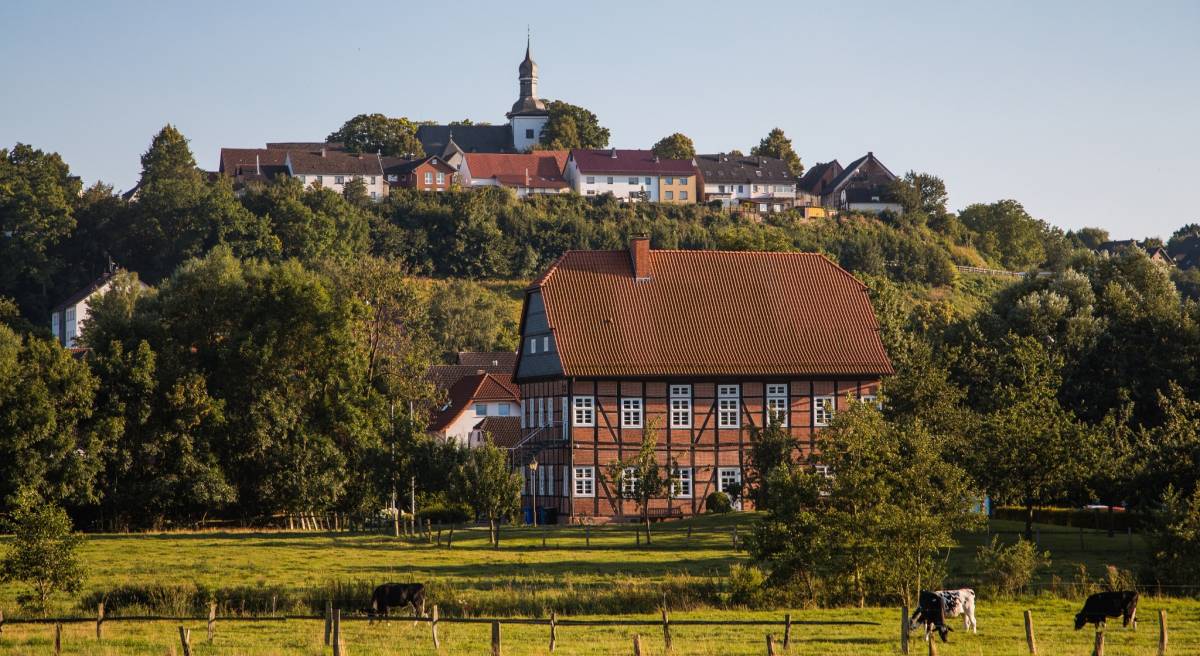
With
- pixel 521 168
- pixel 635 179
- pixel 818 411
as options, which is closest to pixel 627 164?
pixel 635 179

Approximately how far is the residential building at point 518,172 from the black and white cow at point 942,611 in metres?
121

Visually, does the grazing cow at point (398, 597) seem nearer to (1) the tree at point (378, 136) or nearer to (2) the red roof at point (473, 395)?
(2) the red roof at point (473, 395)

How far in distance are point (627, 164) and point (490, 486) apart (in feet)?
350

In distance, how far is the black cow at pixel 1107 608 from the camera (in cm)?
2912

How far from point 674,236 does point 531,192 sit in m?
23.4

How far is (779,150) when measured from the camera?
17250 cm

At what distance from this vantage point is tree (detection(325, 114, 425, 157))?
169m

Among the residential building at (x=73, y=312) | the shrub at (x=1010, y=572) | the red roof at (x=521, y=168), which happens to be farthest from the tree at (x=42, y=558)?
the red roof at (x=521, y=168)

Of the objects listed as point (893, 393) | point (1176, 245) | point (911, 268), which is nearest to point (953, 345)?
point (893, 393)

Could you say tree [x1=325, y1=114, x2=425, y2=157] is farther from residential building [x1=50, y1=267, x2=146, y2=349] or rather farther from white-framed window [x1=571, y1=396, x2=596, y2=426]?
white-framed window [x1=571, y1=396, x2=596, y2=426]

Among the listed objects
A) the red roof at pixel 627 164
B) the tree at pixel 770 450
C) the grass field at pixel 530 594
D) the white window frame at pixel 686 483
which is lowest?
the grass field at pixel 530 594

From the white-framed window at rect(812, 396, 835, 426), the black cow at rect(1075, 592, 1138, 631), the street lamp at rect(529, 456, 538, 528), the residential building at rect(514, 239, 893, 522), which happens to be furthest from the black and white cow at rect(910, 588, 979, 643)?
the street lamp at rect(529, 456, 538, 528)

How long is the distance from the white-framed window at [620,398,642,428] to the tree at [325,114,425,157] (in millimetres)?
112239

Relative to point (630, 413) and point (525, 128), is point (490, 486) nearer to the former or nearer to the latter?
point (630, 413)
